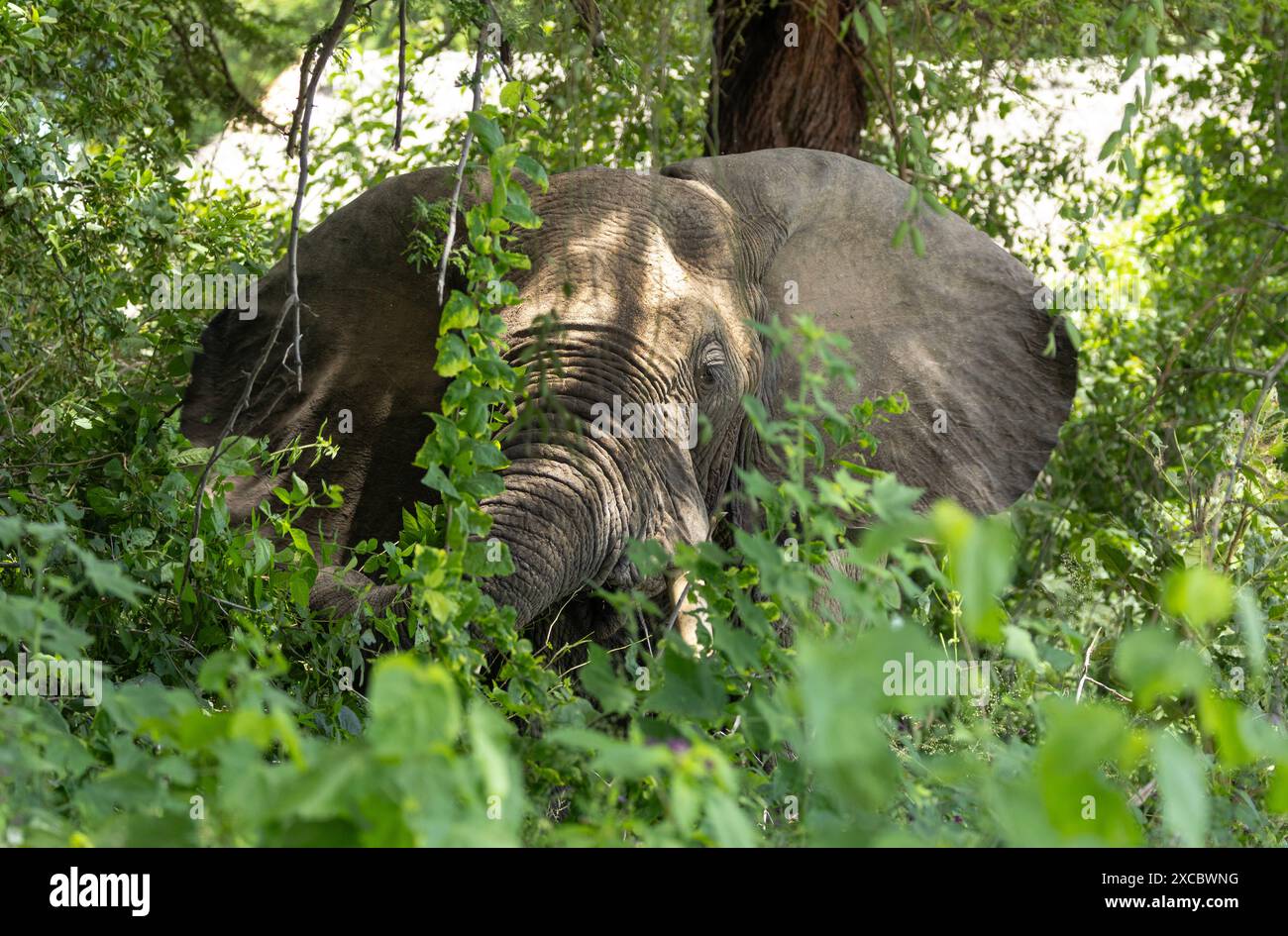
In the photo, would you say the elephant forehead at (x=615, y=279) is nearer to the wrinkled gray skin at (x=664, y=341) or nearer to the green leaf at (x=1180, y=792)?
the wrinkled gray skin at (x=664, y=341)

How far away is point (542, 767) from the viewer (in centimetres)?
261

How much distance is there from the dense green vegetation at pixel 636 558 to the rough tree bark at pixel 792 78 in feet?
0.66

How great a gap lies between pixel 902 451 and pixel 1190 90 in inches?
130

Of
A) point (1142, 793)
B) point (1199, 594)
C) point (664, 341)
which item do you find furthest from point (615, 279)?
point (1199, 594)

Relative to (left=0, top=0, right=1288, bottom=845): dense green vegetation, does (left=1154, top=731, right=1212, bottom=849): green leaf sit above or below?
below

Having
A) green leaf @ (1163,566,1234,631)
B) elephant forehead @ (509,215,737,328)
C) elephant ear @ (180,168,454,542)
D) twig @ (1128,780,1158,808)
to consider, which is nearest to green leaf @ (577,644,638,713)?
green leaf @ (1163,566,1234,631)

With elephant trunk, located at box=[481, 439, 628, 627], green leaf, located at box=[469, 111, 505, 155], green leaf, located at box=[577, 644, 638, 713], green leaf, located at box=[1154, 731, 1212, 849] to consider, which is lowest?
green leaf, located at box=[1154, 731, 1212, 849]

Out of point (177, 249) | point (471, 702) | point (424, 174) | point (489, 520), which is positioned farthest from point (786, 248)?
point (471, 702)

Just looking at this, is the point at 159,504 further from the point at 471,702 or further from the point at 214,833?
the point at 214,833

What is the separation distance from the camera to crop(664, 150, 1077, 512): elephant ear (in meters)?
4.90

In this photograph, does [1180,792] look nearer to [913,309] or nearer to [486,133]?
[486,133]

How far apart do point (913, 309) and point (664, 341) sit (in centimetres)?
117

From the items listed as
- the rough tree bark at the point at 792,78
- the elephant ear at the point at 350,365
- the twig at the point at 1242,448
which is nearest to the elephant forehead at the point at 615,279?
the elephant ear at the point at 350,365

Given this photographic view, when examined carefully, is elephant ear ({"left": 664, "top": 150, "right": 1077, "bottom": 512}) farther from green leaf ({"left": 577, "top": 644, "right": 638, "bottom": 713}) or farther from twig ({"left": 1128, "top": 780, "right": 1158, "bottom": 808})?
green leaf ({"left": 577, "top": 644, "right": 638, "bottom": 713})
